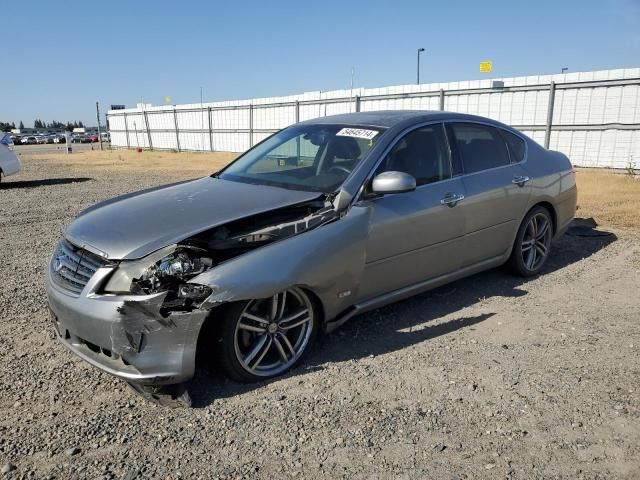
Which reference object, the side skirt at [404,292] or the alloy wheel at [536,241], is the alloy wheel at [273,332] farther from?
the alloy wheel at [536,241]

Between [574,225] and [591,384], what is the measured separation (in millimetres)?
5284

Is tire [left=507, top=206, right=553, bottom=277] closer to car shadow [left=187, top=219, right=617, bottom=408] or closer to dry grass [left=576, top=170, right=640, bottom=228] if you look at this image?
car shadow [left=187, top=219, right=617, bottom=408]

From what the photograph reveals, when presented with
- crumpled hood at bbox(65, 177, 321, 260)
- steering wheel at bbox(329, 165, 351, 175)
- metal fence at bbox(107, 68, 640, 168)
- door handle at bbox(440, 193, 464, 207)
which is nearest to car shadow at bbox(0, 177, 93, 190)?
metal fence at bbox(107, 68, 640, 168)

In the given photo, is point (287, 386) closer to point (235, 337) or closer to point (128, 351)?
point (235, 337)

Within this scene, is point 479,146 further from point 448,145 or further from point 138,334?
point 138,334

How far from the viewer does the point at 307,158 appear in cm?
453

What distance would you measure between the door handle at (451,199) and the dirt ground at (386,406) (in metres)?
0.97

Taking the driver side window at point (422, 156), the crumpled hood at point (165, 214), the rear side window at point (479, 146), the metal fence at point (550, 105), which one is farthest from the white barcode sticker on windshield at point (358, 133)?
the metal fence at point (550, 105)

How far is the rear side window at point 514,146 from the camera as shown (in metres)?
5.34

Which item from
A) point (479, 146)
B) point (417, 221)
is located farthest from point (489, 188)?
point (417, 221)

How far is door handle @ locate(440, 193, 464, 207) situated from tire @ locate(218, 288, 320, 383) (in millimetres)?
1497

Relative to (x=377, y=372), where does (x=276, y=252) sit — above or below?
above

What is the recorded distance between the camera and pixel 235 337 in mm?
3271

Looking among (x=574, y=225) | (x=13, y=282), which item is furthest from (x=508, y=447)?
(x=574, y=225)
